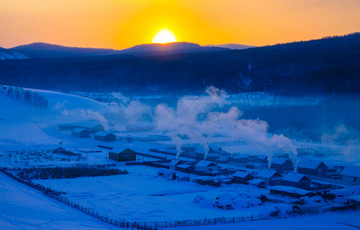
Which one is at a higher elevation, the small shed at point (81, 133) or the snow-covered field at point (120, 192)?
the small shed at point (81, 133)

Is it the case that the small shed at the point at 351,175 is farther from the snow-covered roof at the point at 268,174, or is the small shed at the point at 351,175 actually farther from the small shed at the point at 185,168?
the small shed at the point at 185,168

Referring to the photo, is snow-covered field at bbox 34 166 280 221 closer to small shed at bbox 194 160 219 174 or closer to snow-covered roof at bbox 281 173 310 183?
snow-covered roof at bbox 281 173 310 183

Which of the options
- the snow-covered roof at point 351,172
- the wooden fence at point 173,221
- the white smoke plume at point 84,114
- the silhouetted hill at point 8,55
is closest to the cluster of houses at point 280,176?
the snow-covered roof at point 351,172

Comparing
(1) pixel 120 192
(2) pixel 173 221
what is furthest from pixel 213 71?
(2) pixel 173 221

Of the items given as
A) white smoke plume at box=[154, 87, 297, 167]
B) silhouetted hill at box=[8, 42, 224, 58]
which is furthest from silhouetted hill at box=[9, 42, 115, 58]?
white smoke plume at box=[154, 87, 297, 167]

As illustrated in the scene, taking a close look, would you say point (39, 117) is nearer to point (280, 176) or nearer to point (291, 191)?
point (280, 176)

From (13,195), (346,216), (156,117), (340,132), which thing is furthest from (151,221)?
(156,117)

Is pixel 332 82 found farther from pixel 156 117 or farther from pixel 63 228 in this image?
pixel 63 228

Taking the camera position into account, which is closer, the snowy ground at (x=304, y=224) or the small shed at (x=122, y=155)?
the snowy ground at (x=304, y=224)
